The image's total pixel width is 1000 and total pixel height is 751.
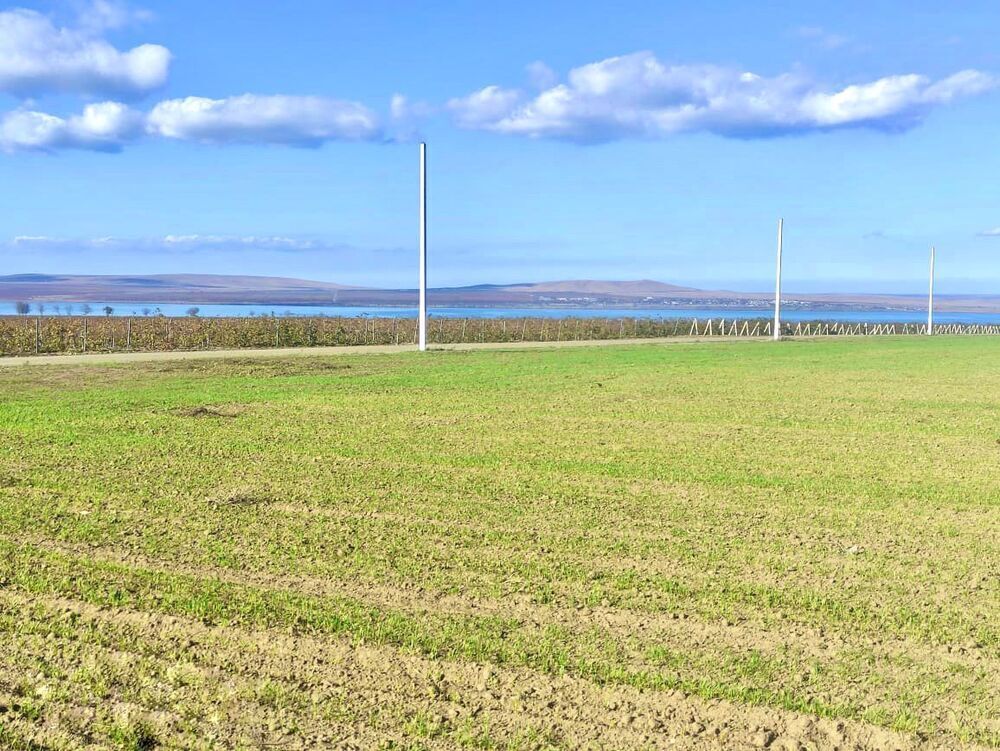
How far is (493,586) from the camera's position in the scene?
692 cm

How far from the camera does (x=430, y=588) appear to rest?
684 centimetres

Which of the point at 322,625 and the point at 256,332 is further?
the point at 256,332

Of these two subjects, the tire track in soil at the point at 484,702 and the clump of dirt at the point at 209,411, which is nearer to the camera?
the tire track in soil at the point at 484,702

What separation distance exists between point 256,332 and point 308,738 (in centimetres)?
4585

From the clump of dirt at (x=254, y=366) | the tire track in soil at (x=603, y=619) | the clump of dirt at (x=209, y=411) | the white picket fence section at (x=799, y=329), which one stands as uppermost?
the tire track in soil at (x=603, y=619)

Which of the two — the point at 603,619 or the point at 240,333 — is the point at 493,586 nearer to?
the point at 603,619

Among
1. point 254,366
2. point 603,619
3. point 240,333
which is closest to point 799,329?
point 240,333

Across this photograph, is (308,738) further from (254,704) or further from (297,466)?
(297,466)

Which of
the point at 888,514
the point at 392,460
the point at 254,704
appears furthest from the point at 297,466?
the point at 254,704

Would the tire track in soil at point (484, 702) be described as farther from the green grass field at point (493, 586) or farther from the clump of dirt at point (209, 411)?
the clump of dirt at point (209, 411)

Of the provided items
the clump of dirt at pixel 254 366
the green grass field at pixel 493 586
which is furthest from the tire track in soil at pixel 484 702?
the clump of dirt at pixel 254 366

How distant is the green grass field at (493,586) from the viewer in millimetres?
4871

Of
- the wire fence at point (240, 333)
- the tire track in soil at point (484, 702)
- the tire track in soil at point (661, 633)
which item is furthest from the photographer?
the wire fence at point (240, 333)

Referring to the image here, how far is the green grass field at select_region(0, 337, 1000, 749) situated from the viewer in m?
4.87
